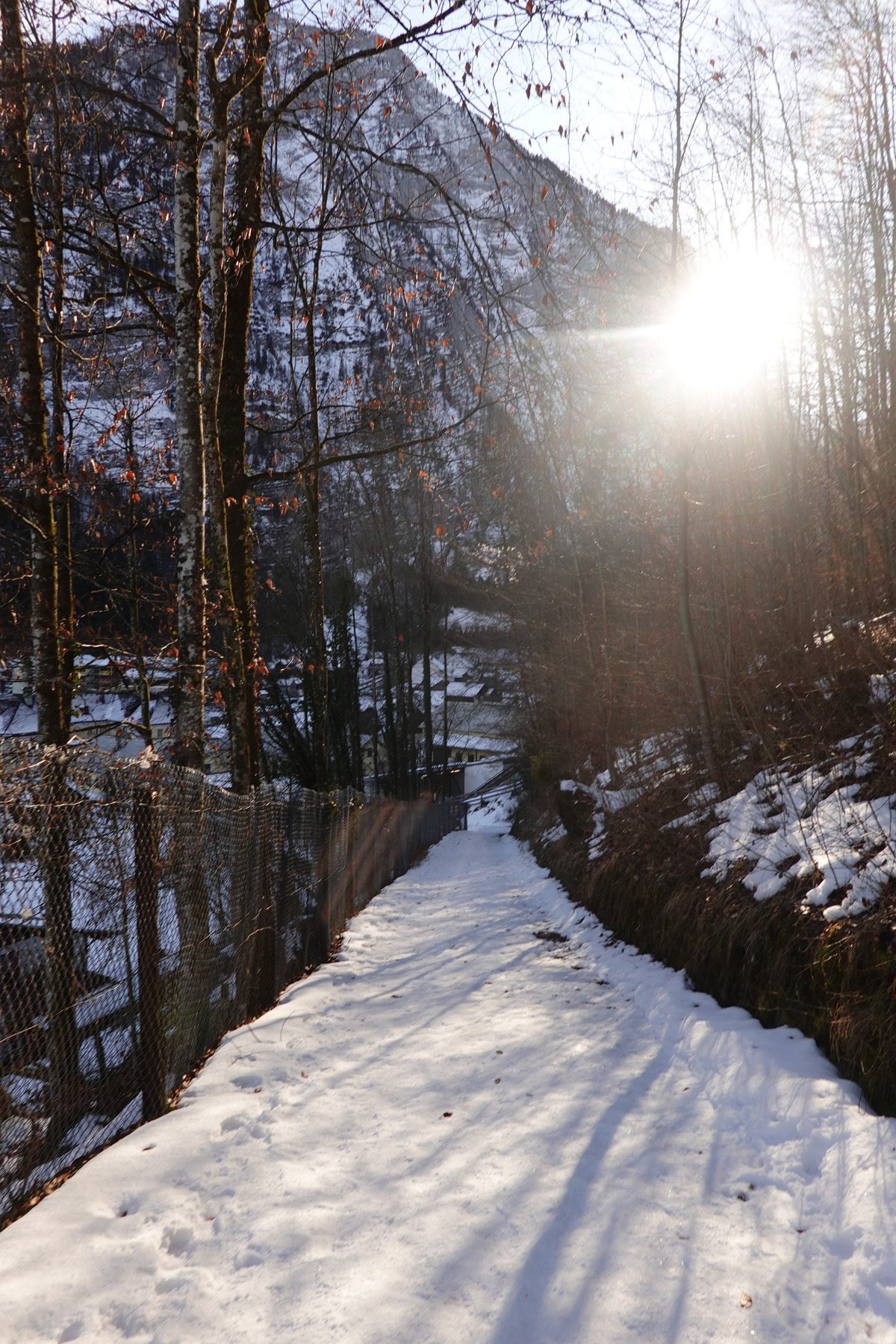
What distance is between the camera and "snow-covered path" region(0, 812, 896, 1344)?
2.40m

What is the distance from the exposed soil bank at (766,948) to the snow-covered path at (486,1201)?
0.20 meters

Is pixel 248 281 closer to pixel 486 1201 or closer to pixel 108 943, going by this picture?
pixel 108 943

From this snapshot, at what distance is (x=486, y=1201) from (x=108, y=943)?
243 cm

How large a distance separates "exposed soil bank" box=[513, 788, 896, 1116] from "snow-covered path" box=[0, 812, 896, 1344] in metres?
0.20

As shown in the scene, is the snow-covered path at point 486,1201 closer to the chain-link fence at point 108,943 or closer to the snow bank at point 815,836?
the chain-link fence at point 108,943

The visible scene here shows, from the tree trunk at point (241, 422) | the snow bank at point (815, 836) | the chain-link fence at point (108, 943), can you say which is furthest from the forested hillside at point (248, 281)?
the snow bank at point (815, 836)

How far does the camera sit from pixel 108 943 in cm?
414

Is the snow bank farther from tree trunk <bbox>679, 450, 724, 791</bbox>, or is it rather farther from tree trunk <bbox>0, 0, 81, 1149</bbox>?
tree trunk <bbox>0, 0, 81, 1149</bbox>

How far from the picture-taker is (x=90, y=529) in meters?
8.88

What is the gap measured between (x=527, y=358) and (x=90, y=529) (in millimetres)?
6048

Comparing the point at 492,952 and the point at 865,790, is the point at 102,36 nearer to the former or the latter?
the point at 865,790

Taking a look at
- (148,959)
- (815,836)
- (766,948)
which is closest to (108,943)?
(148,959)

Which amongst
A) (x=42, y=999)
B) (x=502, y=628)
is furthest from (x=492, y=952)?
(x=502, y=628)

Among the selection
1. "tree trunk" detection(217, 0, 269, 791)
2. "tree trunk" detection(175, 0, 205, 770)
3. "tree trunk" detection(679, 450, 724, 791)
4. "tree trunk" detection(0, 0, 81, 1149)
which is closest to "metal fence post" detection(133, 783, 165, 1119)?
"tree trunk" detection(175, 0, 205, 770)
